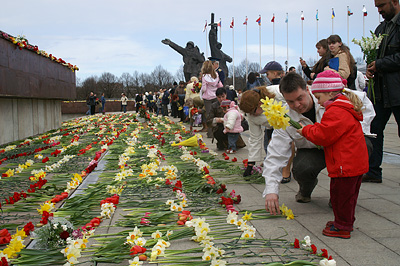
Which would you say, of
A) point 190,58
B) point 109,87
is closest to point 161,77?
point 109,87

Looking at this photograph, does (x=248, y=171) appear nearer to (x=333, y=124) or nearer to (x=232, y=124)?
(x=232, y=124)

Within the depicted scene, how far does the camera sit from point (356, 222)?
3592 mm

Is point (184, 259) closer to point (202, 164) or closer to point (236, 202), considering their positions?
point (236, 202)

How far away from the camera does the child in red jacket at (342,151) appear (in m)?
3.13

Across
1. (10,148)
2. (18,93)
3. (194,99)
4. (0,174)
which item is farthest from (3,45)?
(194,99)

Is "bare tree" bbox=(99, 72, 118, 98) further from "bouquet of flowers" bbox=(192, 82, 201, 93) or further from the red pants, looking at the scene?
the red pants

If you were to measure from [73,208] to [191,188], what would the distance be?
1362 mm

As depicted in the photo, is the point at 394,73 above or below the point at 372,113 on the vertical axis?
above

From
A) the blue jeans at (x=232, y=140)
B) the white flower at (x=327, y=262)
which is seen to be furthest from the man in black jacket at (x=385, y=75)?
the blue jeans at (x=232, y=140)

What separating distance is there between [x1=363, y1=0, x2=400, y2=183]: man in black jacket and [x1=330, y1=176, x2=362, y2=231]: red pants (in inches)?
81.4

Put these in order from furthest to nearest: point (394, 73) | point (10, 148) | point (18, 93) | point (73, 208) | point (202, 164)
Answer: point (18, 93) < point (10, 148) < point (202, 164) < point (394, 73) < point (73, 208)

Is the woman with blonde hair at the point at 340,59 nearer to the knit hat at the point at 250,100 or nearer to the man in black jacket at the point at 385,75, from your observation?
the man in black jacket at the point at 385,75

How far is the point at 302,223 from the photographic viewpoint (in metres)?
3.57

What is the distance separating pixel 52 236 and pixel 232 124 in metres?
5.23
